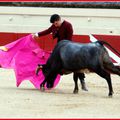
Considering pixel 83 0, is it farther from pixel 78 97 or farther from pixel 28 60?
pixel 78 97

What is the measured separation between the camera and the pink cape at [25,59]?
36.2 feet

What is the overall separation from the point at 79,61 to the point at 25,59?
1.46 metres

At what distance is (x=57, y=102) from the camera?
363 inches

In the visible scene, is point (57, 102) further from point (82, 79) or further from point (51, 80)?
point (82, 79)

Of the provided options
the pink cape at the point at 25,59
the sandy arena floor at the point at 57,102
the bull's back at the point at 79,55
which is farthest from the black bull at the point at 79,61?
the pink cape at the point at 25,59

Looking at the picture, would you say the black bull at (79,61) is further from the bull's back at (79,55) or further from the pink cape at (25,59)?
the pink cape at (25,59)

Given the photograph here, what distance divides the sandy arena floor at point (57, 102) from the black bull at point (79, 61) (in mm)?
335

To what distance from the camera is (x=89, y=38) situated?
641 inches

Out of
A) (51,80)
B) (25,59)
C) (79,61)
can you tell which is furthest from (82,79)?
(25,59)

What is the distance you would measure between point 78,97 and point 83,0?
9.75 meters

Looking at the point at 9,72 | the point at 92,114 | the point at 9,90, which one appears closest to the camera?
the point at 92,114

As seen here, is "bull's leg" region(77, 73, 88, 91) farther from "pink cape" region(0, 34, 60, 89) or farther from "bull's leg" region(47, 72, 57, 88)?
"pink cape" region(0, 34, 60, 89)

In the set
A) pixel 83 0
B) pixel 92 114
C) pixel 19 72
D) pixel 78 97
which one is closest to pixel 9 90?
pixel 19 72

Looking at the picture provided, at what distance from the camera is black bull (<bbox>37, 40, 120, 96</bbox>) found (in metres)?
9.88
